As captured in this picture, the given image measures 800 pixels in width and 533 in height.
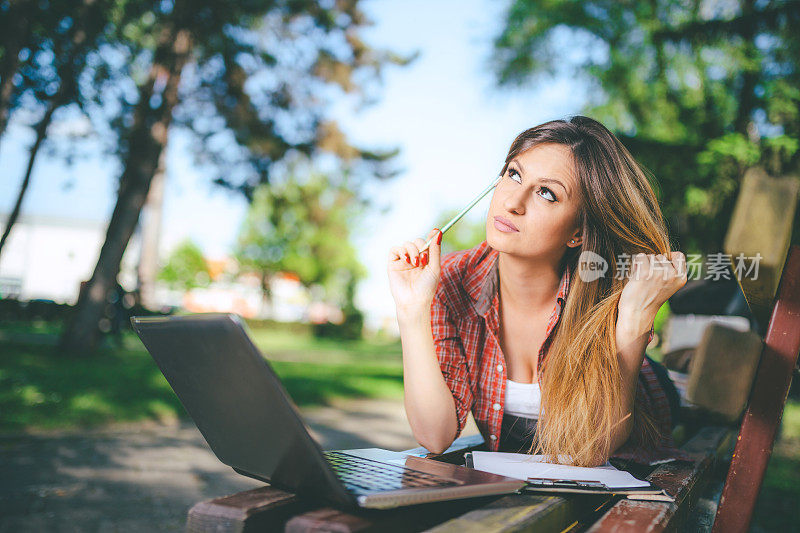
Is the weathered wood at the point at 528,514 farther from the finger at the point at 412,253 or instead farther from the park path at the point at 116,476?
the park path at the point at 116,476

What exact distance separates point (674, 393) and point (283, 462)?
5.56ft

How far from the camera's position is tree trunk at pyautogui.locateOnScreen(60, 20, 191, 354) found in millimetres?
9711

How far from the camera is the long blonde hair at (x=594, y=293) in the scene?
5.33 ft

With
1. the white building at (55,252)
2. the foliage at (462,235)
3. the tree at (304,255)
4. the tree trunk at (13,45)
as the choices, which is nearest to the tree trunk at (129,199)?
the tree trunk at (13,45)

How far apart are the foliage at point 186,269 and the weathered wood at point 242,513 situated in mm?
50179

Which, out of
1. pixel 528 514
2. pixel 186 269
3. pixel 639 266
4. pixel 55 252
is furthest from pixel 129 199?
pixel 55 252

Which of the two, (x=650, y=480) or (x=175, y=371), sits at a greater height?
(x=175, y=371)

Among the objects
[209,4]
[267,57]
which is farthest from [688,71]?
[209,4]

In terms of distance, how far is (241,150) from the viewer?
37.1ft

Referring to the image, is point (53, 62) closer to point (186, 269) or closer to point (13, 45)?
point (13, 45)

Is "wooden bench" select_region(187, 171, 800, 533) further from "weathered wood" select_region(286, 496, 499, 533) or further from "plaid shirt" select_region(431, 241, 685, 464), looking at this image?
"plaid shirt" select_region(431, 241, 685, 464)

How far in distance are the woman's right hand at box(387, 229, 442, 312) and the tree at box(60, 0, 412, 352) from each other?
7788mm

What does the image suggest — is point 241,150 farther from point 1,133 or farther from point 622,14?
point 622,14

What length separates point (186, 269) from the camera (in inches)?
2058
